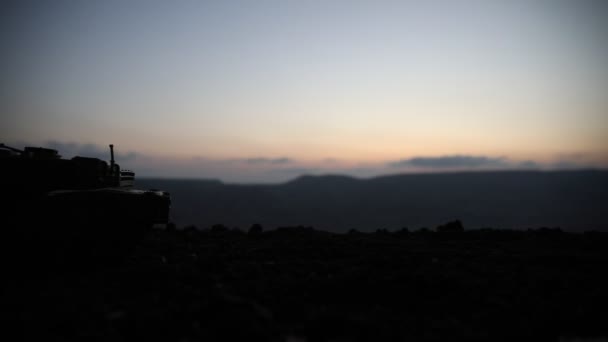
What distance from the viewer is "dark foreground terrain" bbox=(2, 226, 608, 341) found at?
15.9 ft

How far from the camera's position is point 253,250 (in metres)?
11.5

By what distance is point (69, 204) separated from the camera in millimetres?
7355

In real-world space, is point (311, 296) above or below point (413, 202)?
above

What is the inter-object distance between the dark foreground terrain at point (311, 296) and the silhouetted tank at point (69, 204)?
654 mm

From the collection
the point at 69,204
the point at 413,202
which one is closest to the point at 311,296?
the point at 69,204

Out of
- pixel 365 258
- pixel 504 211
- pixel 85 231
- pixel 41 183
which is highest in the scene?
pixel 41 183

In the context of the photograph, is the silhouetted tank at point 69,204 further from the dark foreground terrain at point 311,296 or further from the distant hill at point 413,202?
the distant hill at point 413,202

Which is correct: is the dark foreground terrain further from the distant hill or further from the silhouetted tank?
the distant hill

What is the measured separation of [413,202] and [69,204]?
92216mm

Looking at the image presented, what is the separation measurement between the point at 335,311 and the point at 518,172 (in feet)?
413

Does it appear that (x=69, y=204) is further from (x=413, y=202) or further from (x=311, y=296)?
(x=413, y=202)

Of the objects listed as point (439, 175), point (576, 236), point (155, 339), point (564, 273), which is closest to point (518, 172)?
point (439, 175)

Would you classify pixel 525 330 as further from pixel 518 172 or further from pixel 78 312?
pixel 518 172

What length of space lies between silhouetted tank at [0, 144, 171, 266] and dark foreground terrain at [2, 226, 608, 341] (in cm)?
65
